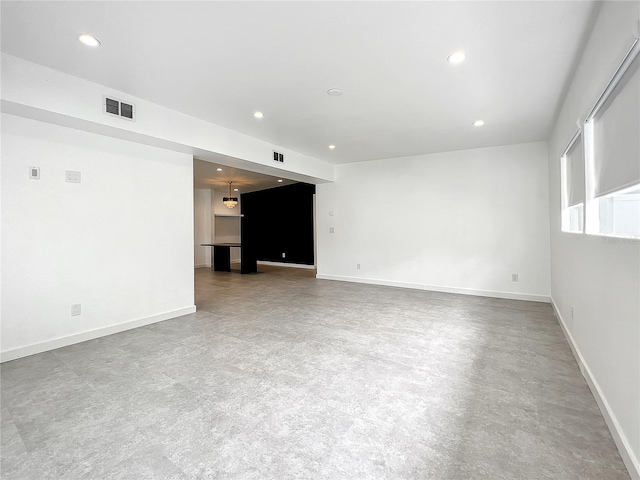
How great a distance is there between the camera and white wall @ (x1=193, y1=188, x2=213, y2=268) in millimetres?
9922

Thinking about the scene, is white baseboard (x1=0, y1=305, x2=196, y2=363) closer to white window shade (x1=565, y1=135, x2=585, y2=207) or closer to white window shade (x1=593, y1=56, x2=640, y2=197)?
white window shade (x1=593, y1=56, x2=640, y2=197)

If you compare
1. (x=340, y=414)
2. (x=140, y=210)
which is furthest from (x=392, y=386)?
(x=140, y=210)

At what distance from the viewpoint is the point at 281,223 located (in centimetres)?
1023

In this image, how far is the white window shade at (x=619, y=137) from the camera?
57.3 inches

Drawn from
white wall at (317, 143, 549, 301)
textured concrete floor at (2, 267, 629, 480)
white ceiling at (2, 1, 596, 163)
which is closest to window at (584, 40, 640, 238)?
white ceiling at (2, 1, 596, 163)

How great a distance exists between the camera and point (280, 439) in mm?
1700

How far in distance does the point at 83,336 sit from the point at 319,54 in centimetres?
369

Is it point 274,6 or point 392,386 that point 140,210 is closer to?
point 274,6

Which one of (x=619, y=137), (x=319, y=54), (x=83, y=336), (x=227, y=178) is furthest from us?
(x=227, y=178)

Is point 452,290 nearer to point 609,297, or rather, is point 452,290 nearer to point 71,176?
point 609,297

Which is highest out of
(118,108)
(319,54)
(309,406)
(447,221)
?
(319,54)

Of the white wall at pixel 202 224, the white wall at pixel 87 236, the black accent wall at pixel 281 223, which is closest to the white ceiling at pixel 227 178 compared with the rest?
the black accent wall at pixel 281 223

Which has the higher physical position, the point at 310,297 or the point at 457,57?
the point at 457,57

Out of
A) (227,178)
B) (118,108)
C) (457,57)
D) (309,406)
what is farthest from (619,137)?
(227,178)
